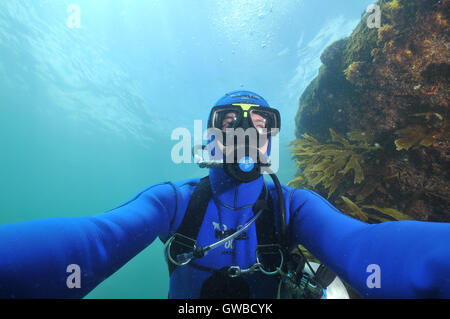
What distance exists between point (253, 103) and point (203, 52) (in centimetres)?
1856

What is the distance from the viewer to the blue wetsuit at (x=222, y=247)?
103cm

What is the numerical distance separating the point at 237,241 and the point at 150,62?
2529 cm

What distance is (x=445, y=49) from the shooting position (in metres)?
2.95

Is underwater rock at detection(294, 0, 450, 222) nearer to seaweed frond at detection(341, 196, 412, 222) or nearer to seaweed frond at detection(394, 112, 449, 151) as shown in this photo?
seaweed frond at detection(394, 112, 449, 151)

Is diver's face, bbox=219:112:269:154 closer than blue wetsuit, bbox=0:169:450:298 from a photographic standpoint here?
No

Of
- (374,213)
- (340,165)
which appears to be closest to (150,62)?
(340,165)

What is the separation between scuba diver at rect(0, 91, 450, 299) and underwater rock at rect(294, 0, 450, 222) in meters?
2.22

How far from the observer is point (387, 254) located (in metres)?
1.27

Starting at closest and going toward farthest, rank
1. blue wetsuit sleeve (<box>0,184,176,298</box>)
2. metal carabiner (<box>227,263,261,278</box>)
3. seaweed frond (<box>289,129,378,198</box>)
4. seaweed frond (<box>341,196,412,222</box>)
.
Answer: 1. blue wetsuit sleeve (<box>0,184,176,298</box>)
2. metal carabiner (<box>227,263,261,278</box>)
3. seaweed frond (<box>341,196,412,222</box>)
4. seaweed frond (<box>289,129,378,198</box>)

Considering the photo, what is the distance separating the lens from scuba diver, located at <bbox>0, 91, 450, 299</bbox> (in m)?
1.07

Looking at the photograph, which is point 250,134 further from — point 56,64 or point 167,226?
point 56,64

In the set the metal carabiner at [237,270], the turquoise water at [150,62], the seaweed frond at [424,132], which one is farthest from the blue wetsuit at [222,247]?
the turquoise water at [150,62]

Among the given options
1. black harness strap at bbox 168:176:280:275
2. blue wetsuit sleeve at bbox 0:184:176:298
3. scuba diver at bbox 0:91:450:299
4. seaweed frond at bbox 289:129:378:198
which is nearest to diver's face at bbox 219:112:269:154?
scuba diver at bbox 0:91:450:299
